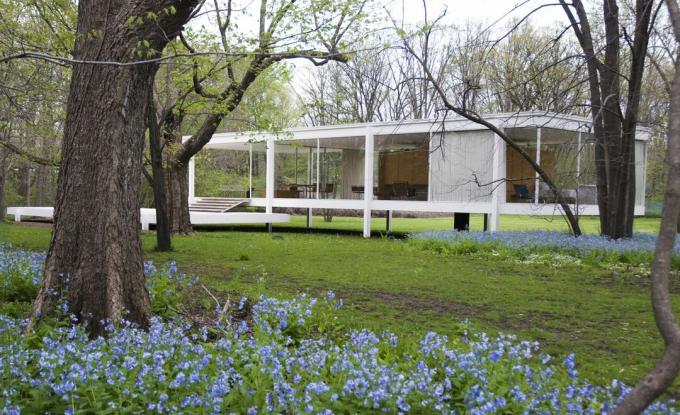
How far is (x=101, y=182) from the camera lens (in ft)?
15.7

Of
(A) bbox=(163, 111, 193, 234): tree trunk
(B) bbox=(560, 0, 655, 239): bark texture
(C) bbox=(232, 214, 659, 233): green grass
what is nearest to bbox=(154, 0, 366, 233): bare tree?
(A) bbox=(163, 111, 193, 234): tree trunk

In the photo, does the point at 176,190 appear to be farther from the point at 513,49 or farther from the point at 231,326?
the point at 513,49

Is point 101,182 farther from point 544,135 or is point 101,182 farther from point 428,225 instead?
point 428,225

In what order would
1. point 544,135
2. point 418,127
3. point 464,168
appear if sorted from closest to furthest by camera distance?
point 464,168 → point 418,127 → point 544,135

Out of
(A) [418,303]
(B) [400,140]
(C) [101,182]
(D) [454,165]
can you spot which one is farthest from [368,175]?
(C) [101,182]

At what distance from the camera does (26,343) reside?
4.09 metres

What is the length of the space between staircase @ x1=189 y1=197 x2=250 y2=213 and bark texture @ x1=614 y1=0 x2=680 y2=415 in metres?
19.2

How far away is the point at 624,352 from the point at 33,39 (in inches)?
379

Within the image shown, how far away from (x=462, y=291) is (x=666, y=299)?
6011 millimetres

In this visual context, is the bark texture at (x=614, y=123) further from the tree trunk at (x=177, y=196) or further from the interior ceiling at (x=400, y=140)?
the tree trunk at (x=177, y=196)

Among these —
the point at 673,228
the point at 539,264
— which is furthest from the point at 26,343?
the point at 539,264

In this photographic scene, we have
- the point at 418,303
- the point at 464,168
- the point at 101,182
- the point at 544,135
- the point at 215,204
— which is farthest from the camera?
the point at 215,204

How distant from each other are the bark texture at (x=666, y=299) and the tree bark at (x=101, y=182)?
3.56 meters

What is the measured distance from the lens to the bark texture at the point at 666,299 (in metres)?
1.99
